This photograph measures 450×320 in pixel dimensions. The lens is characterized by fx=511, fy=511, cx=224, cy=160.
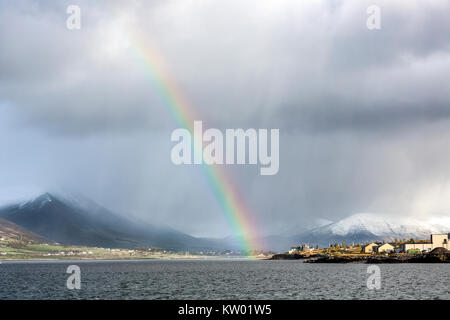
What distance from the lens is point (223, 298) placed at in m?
89.6

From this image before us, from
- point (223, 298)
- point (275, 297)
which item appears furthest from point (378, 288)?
point (223, 298)

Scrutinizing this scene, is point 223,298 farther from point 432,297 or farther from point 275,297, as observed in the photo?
point 432,297
